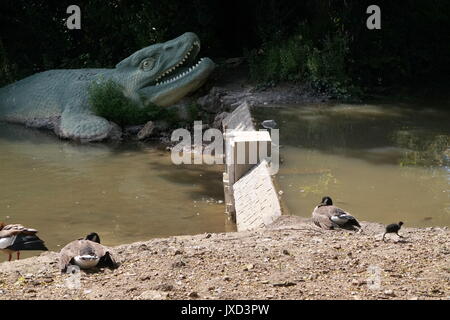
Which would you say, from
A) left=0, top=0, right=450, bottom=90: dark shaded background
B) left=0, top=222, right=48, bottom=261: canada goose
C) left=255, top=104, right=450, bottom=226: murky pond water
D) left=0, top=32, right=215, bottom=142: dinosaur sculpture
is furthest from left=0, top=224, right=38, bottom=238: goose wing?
left=0, top=0, right=450, bottom=90: dark shaded background

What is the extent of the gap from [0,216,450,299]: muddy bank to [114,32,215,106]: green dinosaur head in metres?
8.70

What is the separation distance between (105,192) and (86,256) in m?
5.26

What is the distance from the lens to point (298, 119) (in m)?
15.4

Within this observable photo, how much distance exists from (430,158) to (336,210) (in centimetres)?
456

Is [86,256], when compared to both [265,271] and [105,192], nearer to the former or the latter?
[265,271]

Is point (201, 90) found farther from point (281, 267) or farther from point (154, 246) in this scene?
point (281, 267)

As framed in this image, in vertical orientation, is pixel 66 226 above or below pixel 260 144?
below

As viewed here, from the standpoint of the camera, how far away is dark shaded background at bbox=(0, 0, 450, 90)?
19016 mm

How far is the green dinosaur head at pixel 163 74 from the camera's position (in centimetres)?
1636

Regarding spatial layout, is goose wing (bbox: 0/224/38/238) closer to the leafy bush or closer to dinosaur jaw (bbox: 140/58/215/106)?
dinosaur jaw (bbox: 140/58/215/106)

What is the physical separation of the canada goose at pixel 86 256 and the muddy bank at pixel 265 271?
0.10 m

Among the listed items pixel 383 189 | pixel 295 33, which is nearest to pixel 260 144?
pixel 383 189

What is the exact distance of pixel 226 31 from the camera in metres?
20.5

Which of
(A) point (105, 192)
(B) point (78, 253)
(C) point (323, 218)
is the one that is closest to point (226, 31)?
(A) point (105, 192)
